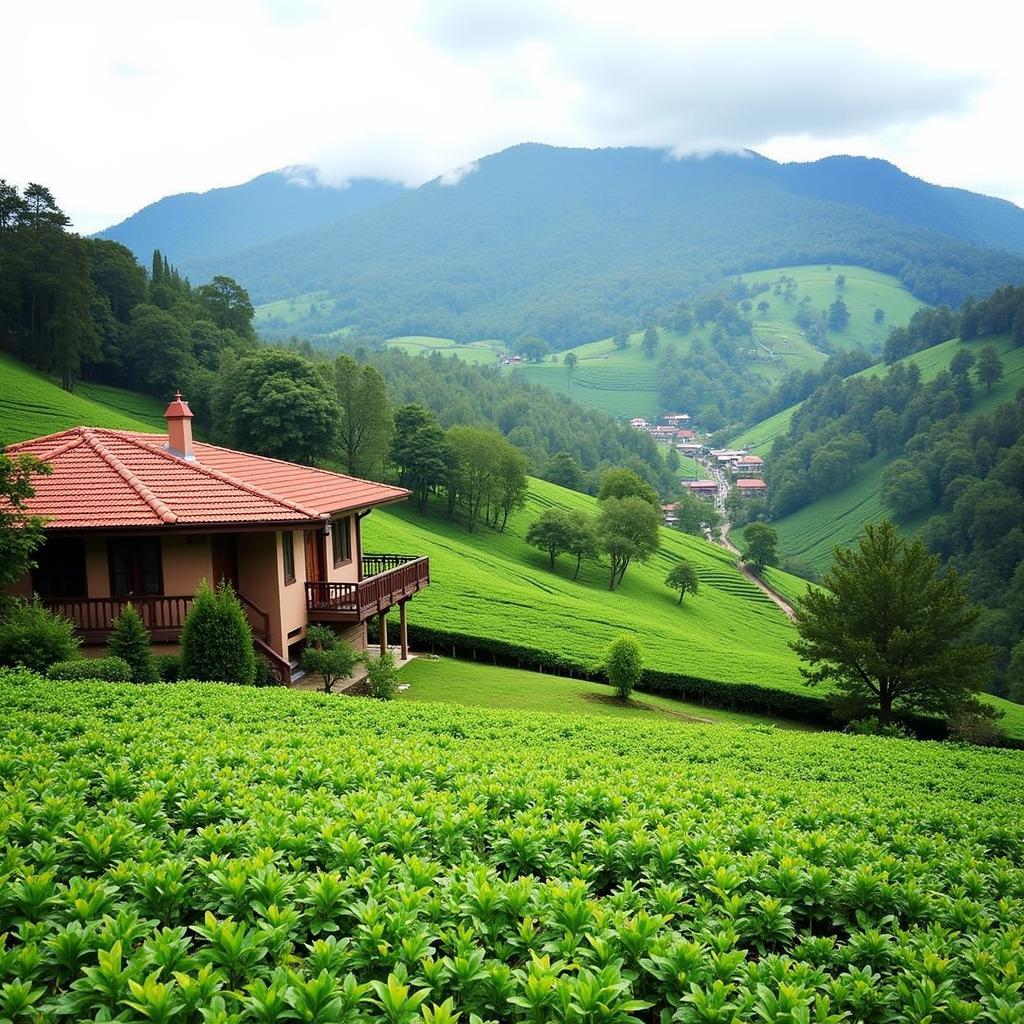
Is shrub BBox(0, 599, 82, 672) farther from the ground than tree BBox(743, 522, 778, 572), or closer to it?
farther from the ground

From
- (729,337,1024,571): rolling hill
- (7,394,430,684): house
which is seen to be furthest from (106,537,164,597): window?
(729,337,1024,571): rolling hill

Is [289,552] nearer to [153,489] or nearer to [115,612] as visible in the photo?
[153,489]

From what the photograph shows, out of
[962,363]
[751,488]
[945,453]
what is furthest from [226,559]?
[962,363]

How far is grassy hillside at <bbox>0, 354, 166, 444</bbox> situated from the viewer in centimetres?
4891

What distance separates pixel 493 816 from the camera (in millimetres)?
7793

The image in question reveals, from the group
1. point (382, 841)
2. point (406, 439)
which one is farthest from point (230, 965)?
point (406, 439)

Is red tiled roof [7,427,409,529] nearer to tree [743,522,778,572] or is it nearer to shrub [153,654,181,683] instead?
shrub [153,654,181,683]

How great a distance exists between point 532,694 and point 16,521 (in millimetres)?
14660

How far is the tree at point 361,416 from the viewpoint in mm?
66625

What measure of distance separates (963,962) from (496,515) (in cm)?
6825

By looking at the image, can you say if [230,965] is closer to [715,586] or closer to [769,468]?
[715,586]

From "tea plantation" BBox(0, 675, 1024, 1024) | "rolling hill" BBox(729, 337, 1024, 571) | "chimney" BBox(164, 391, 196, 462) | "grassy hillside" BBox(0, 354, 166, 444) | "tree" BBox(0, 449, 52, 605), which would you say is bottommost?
"rolling hill" BBox(729, 337, 1024, 571)

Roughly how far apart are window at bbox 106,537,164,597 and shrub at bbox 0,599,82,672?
2772 millimetres

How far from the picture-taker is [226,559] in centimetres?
2056
